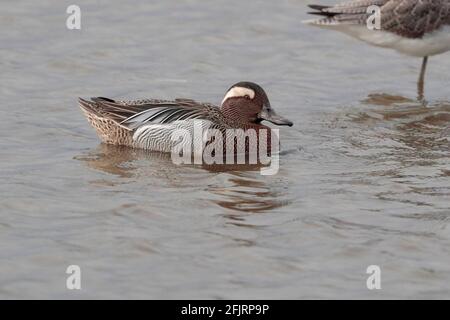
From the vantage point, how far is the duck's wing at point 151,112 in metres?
11.2

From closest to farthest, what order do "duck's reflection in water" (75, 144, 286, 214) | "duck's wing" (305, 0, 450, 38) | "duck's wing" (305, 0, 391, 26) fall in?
→ "duck's reflection in water" (75, 144, 286, 214), "duck's wing" (305, 0, 450, 38), "duck's wing" (305, 0, 391, 26)

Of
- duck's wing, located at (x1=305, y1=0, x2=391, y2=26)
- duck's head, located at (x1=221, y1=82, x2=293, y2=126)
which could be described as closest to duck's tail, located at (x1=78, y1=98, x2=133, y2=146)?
duck's head, located at (x1=221, y1=82, x2=293, y2=126)

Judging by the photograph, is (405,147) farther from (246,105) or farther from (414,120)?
(246,105)

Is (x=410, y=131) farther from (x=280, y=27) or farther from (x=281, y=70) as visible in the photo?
(x=280, y=27)

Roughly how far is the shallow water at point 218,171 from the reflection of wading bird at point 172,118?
16 cm

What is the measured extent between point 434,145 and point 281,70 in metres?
3.08

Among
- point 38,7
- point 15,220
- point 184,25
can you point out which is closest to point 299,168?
point 15,220

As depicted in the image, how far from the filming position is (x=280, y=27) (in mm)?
15648

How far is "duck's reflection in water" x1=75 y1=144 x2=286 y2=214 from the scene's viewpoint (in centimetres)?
961

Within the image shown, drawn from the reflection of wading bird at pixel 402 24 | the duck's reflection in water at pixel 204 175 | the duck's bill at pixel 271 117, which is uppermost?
the reflection of wading bird at pixel 402 24

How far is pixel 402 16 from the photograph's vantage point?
44.9 feet

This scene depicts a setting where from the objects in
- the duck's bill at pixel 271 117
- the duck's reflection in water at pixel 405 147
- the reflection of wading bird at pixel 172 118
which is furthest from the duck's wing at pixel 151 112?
the duck's reflection in water at pixel 405 147

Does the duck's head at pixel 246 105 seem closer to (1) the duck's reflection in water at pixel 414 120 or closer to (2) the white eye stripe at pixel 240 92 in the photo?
(2) the white eye stripe at pixel 240 92

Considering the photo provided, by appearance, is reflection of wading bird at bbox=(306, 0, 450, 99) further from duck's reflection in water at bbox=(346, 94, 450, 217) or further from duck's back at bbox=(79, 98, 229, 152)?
duck's back at bbox=(79, 98, 229, 152)
